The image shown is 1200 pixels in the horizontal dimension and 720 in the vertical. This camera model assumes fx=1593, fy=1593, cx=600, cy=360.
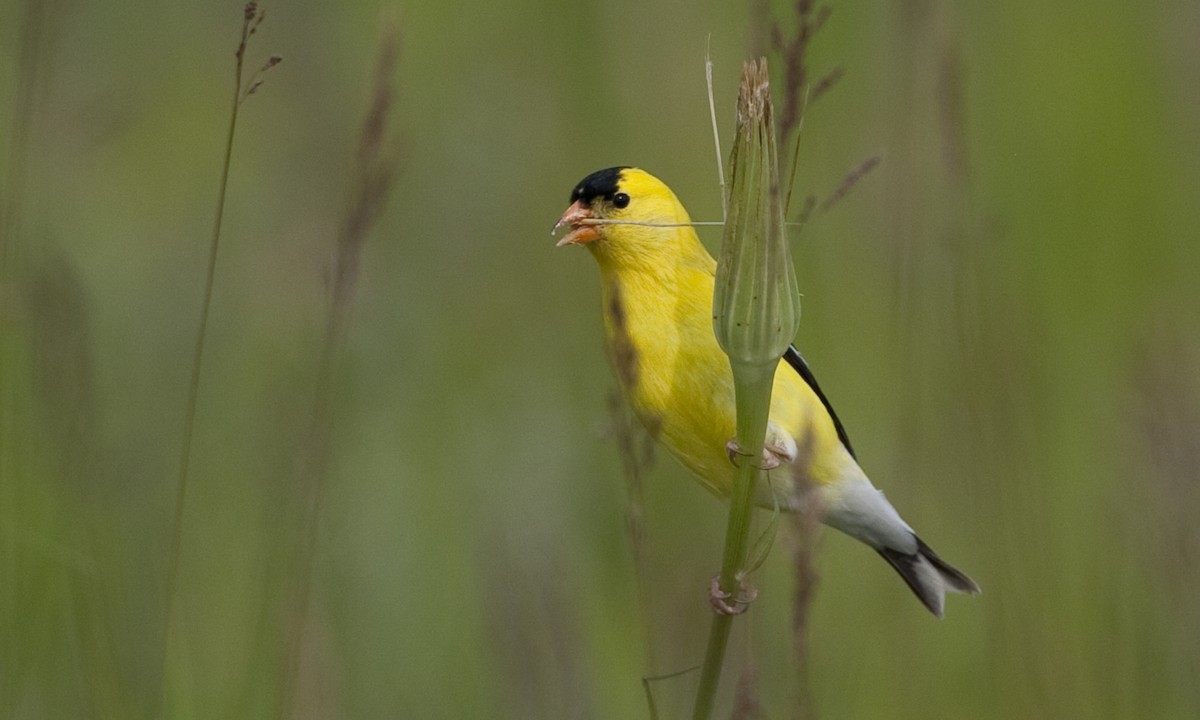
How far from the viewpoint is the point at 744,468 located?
1.62 m

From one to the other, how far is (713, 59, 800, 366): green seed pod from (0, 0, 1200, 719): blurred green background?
→ 329 millimetres

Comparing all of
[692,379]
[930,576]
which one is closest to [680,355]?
[692,379]

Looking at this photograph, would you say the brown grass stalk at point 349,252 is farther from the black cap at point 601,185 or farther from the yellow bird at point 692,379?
the black cap at point 601,185

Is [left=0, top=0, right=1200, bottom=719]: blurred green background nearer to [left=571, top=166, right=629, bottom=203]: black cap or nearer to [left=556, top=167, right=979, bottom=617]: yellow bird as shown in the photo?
[left=556, top=167, right=979, bottom=617]: yellow bird

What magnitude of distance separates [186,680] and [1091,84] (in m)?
3.07

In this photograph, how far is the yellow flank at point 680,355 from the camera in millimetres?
2525

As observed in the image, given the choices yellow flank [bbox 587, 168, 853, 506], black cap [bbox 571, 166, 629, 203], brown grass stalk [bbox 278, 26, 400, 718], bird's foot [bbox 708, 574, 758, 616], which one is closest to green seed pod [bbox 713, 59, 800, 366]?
bird's foot [bbox 708, 574, 758, 616]

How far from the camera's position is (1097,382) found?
391 centimetres

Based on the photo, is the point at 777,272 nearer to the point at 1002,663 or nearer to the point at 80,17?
the point at 1002,663

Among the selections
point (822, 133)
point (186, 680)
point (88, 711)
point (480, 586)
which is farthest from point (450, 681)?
point (822, 133)

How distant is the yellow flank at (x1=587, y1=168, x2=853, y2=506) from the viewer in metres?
2.53

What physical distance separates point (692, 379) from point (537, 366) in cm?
149

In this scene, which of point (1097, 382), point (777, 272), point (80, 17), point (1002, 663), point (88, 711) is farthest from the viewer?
point (80, 17)

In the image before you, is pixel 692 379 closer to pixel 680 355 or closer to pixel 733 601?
pixel 680 355
